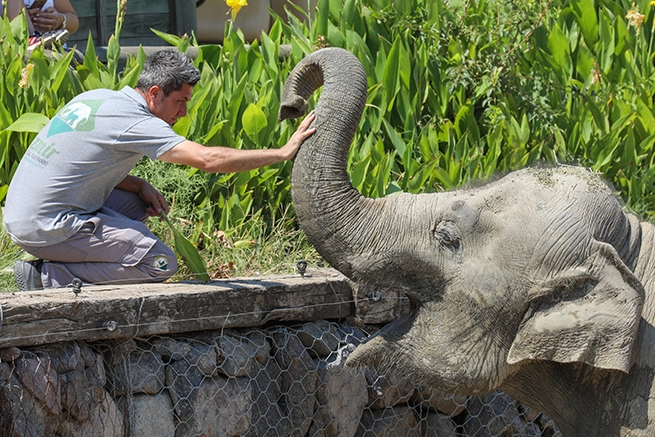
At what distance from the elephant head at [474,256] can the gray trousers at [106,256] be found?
3.48ft

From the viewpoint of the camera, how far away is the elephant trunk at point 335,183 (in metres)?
3.29

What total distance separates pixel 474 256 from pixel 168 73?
166 cm

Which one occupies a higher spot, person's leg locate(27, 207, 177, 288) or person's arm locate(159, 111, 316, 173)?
person's arm locate(159, 111, 316, 173)

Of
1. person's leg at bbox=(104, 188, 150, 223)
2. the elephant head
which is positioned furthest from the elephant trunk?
person's leg at bbox=(104, 188, 150, 223)

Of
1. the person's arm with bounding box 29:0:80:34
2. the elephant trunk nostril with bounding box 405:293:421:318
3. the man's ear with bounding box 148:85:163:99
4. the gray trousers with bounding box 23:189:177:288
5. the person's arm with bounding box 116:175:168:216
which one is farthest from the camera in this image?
the person's arm with bounding box 29:0:80:34

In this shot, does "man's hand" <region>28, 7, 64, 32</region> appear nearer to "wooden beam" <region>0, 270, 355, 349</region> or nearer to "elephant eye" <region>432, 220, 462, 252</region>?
"wooden beam" <region>0, 270, 355, 349</region>

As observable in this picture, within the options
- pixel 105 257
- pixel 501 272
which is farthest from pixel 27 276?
pixel 501 272

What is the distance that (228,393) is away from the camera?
4113mm

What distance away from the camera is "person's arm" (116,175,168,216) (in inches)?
179

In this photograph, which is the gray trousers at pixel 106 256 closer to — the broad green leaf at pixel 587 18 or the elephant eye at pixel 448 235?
the elephant eye at pixel 448 235

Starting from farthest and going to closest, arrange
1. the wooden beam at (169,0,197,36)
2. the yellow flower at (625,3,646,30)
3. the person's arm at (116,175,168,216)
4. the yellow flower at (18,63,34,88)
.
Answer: the wooden beam at (169,0,197,36)
the yellow flower at (625,3,646,30)
the yellow flower at (18,63,34,88)
the person's arm at (116,175,168,216)

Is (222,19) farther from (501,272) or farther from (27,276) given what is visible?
(501,272)

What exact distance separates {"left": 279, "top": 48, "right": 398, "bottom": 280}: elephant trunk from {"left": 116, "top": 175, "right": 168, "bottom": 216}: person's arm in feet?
4.32

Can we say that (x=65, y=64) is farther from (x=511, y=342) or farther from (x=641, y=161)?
(x=641, y=161)
